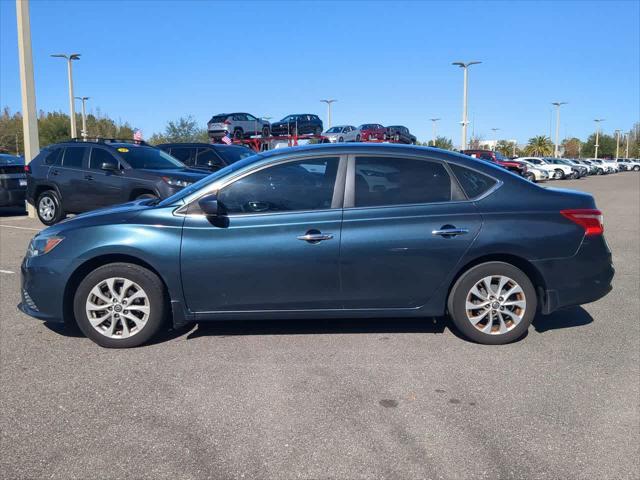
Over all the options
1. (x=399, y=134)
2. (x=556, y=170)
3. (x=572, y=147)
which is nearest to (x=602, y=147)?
(x=572, y=147)

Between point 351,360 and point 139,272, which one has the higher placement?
point 139,272

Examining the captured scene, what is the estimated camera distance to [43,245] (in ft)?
16.3

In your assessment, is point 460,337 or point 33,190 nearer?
point 460,337

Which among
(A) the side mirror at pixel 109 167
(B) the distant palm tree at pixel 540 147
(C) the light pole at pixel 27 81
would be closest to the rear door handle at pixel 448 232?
(A) the side mirror at pixel 109 167

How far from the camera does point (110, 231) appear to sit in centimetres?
484

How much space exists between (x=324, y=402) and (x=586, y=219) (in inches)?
109

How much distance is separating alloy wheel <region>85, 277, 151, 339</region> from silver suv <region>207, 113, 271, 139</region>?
23.3m

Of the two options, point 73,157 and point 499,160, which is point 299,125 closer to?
point 499,160

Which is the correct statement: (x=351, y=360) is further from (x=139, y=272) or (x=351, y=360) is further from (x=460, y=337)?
(x=139, y=272)

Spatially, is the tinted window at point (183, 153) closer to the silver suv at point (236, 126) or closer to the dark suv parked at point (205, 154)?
the dark suv parked at point (205, 154)

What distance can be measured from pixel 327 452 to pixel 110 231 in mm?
2648

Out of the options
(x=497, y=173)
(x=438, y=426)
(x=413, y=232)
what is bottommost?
(x=438, y=426)

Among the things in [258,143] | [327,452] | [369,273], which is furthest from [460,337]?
[258,143]

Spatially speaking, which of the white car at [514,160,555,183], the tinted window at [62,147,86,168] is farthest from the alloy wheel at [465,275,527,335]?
the white car at [514,160,555,183]
